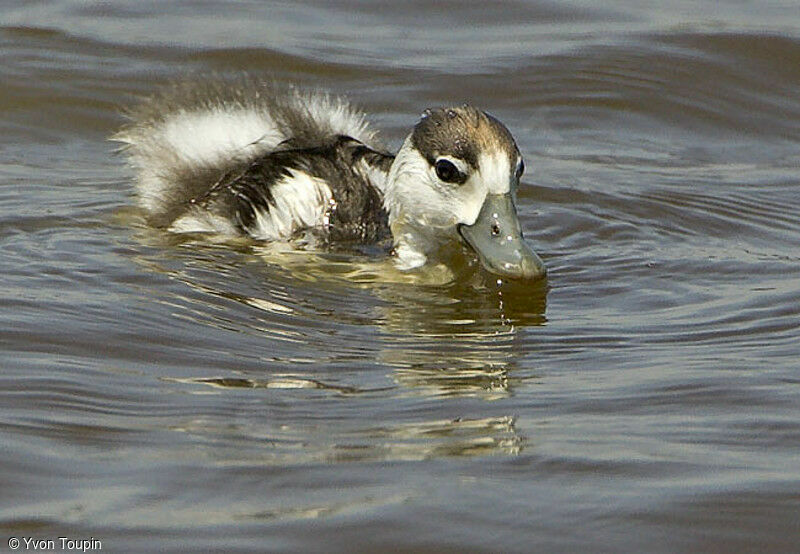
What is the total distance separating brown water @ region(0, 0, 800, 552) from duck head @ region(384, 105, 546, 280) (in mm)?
199

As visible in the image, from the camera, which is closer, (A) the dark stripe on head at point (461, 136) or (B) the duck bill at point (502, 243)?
(B) the duck bill at point (502, 243)

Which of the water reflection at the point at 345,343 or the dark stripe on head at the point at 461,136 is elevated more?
the dark stripe on head at the point at 461,136

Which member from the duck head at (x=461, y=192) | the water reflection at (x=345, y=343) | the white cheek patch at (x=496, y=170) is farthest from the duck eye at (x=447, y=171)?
the water reflection at (x=345, y=343)

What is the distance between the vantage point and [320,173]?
665cm

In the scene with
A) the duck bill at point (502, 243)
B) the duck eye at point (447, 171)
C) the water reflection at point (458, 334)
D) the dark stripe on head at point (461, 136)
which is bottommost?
the water reflection at point (458, 334)

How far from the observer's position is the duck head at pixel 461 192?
20.0 feet

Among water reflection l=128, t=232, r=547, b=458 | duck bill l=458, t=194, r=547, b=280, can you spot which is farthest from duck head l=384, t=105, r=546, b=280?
water reflection l=128, t=232, r=547, b=458

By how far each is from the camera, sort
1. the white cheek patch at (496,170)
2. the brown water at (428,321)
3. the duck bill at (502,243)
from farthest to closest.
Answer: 1. the white cheek patch at (496,170)
2. the duck bill at (502,243)
3. the brown water at (428,321)

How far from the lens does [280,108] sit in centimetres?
704

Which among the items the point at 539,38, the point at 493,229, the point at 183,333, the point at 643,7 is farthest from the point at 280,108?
the point at 643,7

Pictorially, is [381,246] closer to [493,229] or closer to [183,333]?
[493,229]

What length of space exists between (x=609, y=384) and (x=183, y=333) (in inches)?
53.5

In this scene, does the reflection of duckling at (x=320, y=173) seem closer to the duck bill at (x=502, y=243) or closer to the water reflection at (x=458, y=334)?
the duck bill at (x=502, y=243)

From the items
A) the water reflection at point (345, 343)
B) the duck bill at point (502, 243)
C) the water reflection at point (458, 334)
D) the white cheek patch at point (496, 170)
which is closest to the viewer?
the water reflection at point (345, 343)
